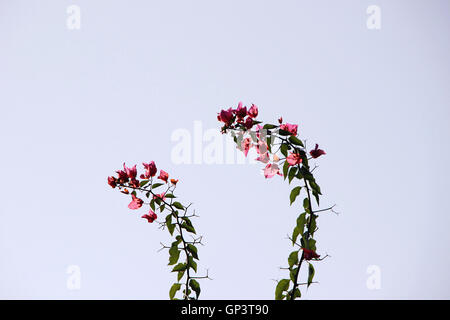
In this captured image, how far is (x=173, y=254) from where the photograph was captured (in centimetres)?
93

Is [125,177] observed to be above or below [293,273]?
above

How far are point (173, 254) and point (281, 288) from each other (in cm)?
27

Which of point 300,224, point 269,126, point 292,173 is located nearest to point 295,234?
point 300,224

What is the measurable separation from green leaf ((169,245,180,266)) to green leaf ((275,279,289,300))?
0.25 meters

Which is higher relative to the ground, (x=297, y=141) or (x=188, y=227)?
(x=297, y=141)

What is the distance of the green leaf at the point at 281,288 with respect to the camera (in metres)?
0.84

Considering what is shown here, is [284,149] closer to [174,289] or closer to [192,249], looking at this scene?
[192,249]

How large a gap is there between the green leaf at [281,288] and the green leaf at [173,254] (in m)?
Result: 0.25

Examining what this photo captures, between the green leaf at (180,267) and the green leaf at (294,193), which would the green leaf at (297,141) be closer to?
the green leaf at (294,193)

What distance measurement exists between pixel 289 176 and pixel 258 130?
13cm
